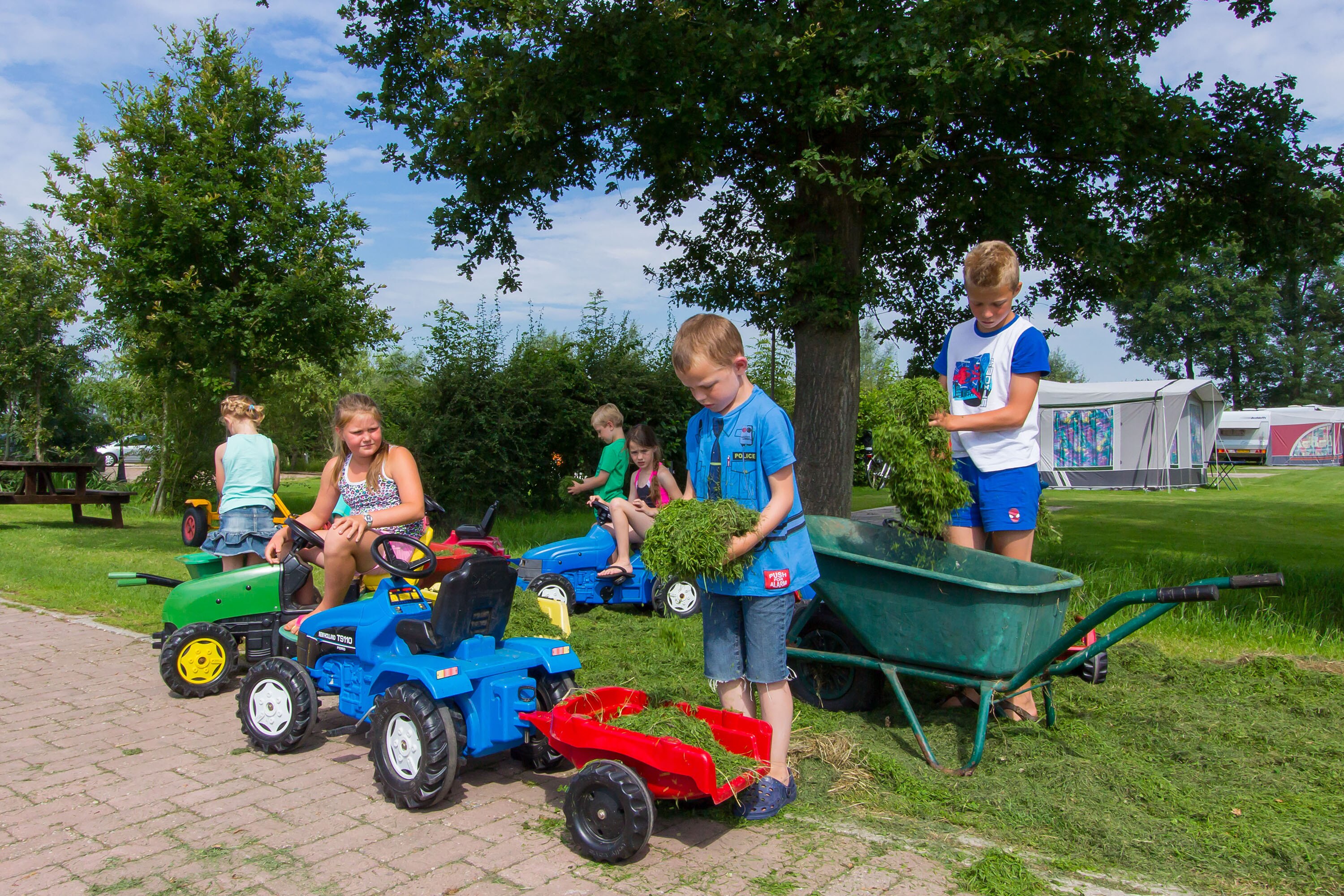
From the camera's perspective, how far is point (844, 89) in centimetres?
685

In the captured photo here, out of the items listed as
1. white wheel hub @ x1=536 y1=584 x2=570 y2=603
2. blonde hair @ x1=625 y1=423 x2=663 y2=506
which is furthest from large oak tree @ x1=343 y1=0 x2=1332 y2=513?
white wheel hub @ x1=536 y1=584 x2=570 y2=603

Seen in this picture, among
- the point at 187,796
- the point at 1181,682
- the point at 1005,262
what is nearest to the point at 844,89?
the point at 1005,262

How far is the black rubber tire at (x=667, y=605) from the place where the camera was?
6.96 m

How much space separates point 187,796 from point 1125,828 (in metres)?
3.50

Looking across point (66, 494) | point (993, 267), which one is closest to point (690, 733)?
point (993, 267)

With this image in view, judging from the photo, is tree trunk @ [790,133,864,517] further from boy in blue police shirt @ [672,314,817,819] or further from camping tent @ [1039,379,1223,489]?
camping tent @ [1039,379,1223,489]

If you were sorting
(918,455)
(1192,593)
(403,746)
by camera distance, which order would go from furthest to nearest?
(918,455), (403,746), (1192,593)

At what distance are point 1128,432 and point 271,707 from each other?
23.1 meters

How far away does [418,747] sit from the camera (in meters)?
3.37

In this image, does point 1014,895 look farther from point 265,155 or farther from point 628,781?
point 265,155

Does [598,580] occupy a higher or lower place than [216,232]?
lower

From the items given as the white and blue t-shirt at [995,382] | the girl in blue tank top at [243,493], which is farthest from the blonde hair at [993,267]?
Answer: the girl in blue tank top at [243,493]

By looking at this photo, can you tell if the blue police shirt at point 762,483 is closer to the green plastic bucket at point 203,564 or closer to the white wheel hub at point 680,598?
the white wheel hub at point 680,598

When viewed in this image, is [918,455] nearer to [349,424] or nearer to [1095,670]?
[1095,670]
